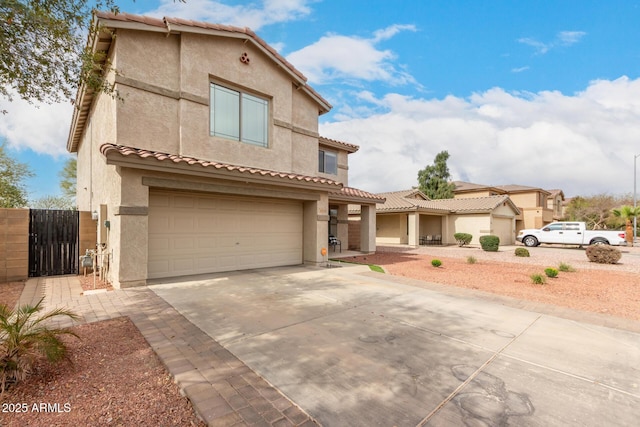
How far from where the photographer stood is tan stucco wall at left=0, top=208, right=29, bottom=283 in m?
8.09

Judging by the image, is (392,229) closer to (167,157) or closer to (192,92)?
(192,92)

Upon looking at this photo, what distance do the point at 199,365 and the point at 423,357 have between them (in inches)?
111

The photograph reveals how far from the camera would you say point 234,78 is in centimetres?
1010

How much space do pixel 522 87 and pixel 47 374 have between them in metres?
25.2

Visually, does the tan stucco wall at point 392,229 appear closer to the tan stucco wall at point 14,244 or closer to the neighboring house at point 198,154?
the neighboring house at point 198,154

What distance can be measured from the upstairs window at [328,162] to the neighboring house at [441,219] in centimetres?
597

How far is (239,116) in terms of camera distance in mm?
10273

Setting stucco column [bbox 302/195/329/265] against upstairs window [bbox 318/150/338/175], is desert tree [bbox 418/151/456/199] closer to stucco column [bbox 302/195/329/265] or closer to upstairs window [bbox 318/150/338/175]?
upstairs window [bbox 318/150/338/175]

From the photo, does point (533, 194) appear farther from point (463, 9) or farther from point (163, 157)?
point (163, 157)

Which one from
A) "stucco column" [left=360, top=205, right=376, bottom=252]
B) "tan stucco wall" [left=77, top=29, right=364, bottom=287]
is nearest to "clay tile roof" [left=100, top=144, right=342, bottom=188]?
"tan stucco wall" [left=77, top=29, right=364, bottom=287]

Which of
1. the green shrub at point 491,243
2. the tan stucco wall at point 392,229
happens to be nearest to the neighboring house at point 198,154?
the green shrub at point 491,243

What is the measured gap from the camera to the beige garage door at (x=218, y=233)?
26.9 ft

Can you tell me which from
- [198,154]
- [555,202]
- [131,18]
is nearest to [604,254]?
[198,154]

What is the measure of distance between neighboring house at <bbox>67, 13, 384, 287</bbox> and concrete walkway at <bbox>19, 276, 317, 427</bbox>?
147cm
